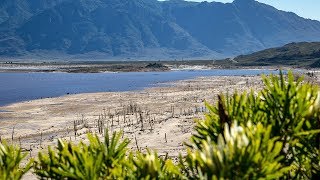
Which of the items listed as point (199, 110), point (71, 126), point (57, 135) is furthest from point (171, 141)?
point (199, 110)

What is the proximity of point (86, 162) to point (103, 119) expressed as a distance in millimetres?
30038

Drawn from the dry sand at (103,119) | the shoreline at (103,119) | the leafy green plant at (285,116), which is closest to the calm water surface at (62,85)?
the shoreline at (103,119)

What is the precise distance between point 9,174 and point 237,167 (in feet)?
8.24

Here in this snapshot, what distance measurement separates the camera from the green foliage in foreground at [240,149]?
3928 mm

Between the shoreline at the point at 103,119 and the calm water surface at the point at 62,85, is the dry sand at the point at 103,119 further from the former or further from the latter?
the calm water surface at the point at 62,85

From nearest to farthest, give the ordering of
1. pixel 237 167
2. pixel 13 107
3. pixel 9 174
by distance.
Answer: pixel 237 167, pixel 9 174, pixel 13 107

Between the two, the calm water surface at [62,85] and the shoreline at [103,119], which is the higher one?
the shoreline at [103,119]

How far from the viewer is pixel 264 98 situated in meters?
5.24

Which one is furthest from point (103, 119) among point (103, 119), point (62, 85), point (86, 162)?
point (62, 85)

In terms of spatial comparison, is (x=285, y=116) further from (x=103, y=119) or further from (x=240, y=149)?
(x=103, y=119)

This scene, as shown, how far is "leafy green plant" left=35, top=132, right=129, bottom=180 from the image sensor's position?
4.53 metres

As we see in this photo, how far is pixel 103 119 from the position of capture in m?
34.3

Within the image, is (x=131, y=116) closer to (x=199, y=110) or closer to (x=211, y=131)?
(x=199, y=110)

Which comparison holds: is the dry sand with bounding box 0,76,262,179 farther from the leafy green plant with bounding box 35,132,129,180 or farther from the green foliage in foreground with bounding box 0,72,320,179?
the green foliage in foreground with bounding box 0,72,320,179
